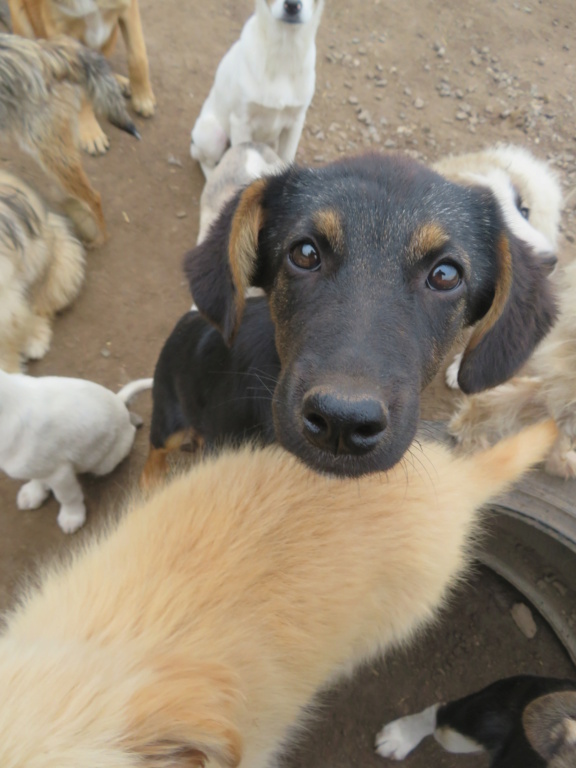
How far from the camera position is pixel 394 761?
8.98 ft

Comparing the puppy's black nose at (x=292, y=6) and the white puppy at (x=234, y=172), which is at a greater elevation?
the puppy's black nose at (x=292, y=6)

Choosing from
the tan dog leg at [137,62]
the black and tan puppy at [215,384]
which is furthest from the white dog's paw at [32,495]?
the tan dog leg at [137,62]

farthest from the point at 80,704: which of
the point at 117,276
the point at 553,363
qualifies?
the point at 117,276

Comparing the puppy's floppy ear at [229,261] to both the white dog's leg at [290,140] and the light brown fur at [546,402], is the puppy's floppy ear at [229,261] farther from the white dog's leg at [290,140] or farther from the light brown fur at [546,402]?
the white dog's leg at [290,140]

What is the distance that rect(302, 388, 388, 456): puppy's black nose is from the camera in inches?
51.1

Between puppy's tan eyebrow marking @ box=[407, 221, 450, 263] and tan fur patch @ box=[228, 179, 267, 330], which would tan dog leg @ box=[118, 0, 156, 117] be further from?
puppy's tan eyebrow marking @ box=[407, 221, 450, 263]

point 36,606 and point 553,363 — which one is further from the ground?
point 553,363

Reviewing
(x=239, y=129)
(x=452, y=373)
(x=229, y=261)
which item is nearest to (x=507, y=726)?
(x=452, y=373)

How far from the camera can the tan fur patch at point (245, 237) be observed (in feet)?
6.05

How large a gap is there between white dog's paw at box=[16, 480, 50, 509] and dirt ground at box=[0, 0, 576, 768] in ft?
0.23

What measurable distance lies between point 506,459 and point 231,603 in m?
1.16

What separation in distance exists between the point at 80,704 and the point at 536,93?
6.60m

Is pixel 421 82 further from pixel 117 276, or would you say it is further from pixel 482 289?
pixel 482 289

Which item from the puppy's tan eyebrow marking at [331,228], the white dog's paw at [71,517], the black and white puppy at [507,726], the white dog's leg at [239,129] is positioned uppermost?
the puppy's tan eyebrow marking at [331,228]
